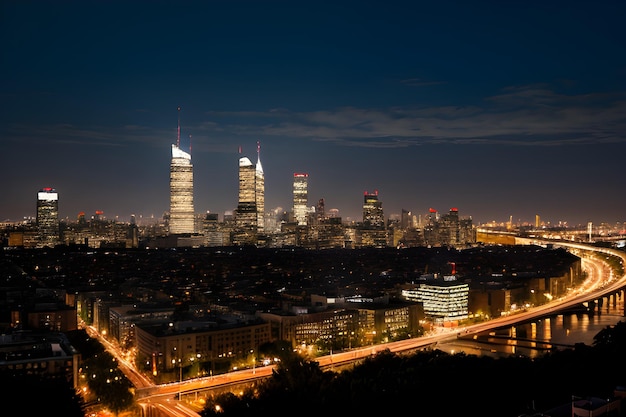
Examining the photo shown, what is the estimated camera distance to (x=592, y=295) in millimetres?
41125

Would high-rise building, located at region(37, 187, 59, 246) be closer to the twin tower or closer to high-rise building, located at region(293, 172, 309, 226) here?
the twin tower

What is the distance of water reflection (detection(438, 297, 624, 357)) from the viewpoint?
2617cm

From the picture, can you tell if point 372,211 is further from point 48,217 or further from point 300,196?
point 48,217

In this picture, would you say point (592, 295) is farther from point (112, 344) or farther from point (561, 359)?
point (112, 344)

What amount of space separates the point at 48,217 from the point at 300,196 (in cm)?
3854

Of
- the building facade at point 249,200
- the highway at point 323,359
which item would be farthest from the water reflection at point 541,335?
the building facade at point 249,200

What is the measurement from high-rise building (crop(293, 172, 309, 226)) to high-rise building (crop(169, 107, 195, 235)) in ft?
62.8

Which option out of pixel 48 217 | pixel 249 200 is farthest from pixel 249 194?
pixel 48 217

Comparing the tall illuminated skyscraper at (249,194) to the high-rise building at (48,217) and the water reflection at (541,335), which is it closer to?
the high-rise building at (48,217)

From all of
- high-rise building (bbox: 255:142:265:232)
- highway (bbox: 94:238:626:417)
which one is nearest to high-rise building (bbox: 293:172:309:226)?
high-rise building (bbox: 255:142:265:232)

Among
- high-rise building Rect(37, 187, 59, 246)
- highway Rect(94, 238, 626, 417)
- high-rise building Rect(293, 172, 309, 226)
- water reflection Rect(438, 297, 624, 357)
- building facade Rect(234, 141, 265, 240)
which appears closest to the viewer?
highway Rect(94, 238, 626, 417)

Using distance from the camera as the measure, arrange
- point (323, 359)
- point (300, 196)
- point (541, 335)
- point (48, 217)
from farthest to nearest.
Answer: point (300, 196) < point (48, 217) < point (541, 335) < point (323, 359)

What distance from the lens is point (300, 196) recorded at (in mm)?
112625

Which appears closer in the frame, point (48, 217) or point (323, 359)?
point (323, 359)
